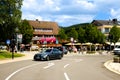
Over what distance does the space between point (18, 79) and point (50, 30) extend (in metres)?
107

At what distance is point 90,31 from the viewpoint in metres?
101

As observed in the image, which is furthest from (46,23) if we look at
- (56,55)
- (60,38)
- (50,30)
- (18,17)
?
(56,55)

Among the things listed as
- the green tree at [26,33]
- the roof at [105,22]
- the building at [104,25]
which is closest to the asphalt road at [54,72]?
the green tree at [26,33]

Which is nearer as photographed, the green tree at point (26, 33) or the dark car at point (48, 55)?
the dark car at point (48, 55)

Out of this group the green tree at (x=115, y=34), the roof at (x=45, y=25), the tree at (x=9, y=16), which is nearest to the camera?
the tree at (x=9, y=16)

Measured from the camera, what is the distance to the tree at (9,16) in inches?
2099

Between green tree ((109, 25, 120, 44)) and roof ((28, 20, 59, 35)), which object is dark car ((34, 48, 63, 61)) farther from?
roof ((28, 20, 59, 35))

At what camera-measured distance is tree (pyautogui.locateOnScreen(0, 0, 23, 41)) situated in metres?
53.3

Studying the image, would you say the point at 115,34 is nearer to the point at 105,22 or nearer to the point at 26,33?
the point at 105,22

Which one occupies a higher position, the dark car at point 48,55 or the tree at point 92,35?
the tree at point 92,35

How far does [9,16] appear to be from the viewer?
178ft

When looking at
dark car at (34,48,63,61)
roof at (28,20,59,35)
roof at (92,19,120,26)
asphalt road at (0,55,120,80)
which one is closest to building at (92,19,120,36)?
roof at (92,19,120,26)

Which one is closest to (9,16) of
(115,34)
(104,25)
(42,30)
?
(115,34)

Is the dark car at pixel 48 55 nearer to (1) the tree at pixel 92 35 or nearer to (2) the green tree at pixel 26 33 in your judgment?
(1) the tree at pixel 92 35
